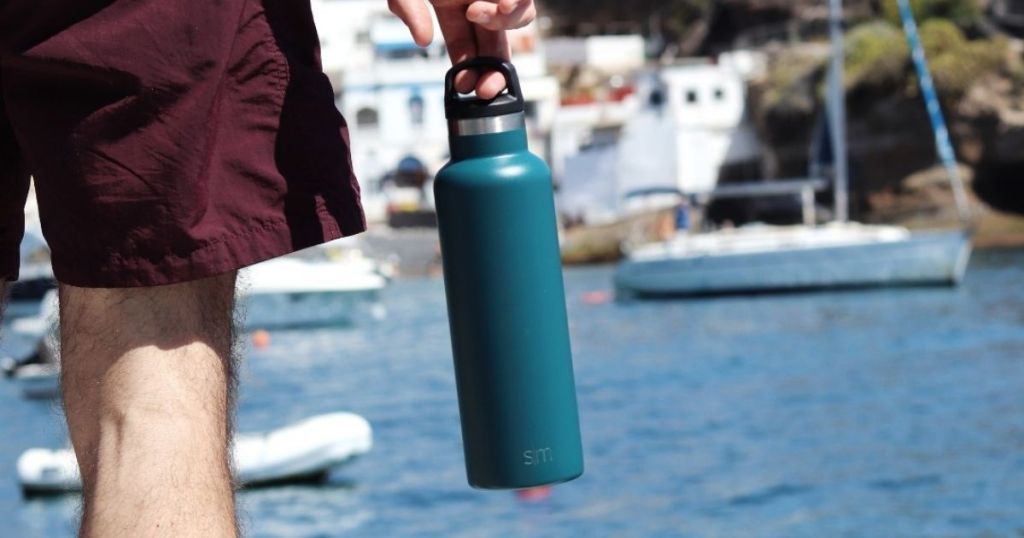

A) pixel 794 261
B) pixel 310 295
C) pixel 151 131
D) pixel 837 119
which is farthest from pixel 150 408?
pixel 837 119

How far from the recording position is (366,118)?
5591cm

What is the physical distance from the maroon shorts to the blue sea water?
36 centimetres

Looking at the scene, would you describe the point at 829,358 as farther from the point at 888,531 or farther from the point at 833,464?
the point at 888,531

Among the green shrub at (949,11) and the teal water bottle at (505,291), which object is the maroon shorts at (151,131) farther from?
A: the green shrub at (949,11)

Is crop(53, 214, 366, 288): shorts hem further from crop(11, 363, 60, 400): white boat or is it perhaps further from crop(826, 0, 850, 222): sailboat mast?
crop(826, 0, 850, 222): sailboat mast

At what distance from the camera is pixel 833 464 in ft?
44.1

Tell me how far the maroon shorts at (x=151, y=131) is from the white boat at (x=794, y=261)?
28236 millimetres

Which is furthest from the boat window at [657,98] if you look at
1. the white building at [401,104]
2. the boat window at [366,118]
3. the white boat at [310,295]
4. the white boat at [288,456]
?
the white boat at [288,456]

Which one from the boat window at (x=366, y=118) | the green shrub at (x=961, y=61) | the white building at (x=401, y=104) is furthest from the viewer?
the boat window at (x=366, y=118)

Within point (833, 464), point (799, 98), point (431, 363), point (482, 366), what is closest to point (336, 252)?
point (431, 363)

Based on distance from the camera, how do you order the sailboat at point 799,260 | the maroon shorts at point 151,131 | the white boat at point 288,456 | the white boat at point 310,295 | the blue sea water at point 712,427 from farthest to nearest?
the sailboat at point 799,260, the white boat at point 310,295, the white boat at point 288,456, the blue sea water at point 712,427, the maroon shorts at point 151,131

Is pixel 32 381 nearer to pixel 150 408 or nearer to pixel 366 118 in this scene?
pixel 150 408

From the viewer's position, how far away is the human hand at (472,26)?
6.11ft

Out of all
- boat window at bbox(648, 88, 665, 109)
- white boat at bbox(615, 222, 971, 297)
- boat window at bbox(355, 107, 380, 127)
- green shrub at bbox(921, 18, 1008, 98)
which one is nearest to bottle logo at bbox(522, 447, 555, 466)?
white boat at bbox(615, 222, 971, 297)
